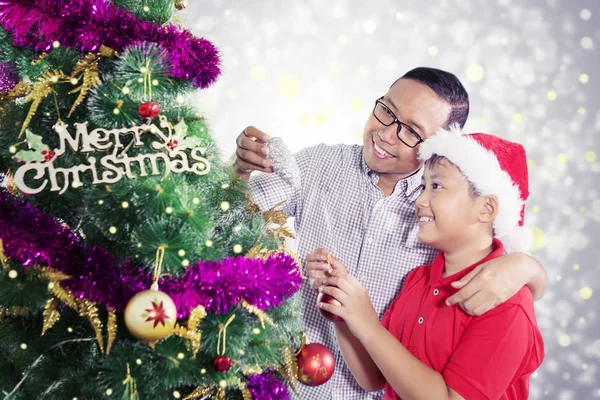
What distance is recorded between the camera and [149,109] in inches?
36.6

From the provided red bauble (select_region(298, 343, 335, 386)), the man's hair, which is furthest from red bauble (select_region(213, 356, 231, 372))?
the man's hair

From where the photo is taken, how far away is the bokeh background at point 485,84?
247 cm

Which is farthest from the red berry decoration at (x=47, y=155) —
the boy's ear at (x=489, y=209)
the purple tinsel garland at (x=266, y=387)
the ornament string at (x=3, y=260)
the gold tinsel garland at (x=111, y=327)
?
the boy's ear at (x=489, y=209)

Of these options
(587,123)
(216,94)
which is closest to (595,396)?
(587,123)

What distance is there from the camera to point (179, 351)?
93cm

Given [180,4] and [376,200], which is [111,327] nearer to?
[180,4]

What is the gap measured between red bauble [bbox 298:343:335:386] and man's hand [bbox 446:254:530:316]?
0.27m

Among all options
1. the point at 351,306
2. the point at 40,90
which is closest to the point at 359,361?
the point at 351,306

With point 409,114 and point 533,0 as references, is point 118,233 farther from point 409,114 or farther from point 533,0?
point 533,0

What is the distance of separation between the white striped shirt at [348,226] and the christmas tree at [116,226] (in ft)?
1.78

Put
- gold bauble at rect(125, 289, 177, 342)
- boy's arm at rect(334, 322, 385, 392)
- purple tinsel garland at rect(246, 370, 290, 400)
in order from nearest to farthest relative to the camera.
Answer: gold bauble at rect(125, 289, 177, 342) < purple tinsel garland at rect(246, 370, 290, 400) < boy's arm at rect(334, 322, 385, 392)

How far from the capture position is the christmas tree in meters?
0.91

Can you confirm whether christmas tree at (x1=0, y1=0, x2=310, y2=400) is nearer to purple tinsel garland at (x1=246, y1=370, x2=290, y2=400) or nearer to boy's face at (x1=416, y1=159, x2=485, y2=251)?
purple tinsel garland at (x1=246, y1=370, x2=290, y2=400)

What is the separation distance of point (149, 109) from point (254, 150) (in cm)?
37
